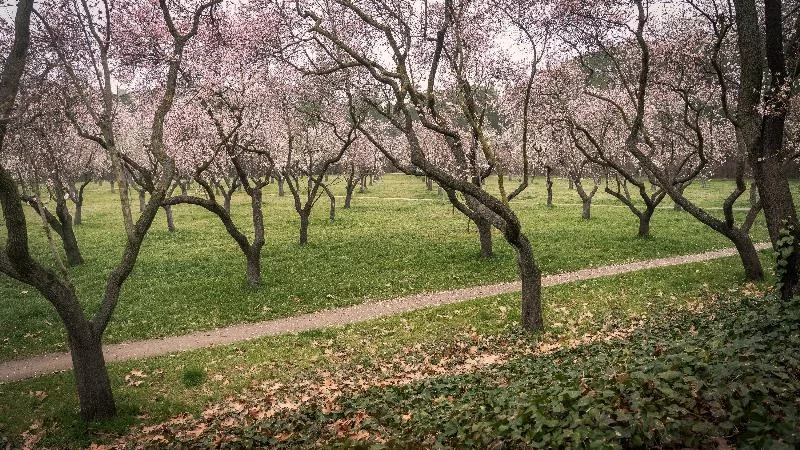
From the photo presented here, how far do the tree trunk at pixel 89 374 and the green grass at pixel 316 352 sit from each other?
0.41 metres

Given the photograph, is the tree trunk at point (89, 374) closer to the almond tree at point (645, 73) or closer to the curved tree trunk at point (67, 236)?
the almond tree at point (645, 73)

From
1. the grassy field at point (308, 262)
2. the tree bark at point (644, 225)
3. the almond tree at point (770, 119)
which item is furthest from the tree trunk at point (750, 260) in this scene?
the tree bark at point (644, 225)

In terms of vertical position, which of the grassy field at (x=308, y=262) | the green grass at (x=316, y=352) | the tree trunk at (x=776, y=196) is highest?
the tree trunk at (x=776, y=196)

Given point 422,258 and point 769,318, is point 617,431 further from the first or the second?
point 422,258

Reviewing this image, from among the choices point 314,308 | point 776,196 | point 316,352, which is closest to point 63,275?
point 316,352

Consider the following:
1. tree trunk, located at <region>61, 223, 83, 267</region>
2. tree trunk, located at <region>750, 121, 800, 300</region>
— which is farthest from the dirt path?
tree trunk, located at <region>61, 223, 83, 267</region>

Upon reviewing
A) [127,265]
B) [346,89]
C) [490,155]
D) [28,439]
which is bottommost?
[28,439]

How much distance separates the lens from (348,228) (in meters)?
39.5

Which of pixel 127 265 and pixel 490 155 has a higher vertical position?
pixel 490 155

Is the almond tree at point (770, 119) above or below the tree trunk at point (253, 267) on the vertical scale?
above

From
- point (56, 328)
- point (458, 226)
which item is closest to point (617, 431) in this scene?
point (56, 328)

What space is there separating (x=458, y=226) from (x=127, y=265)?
28675mm

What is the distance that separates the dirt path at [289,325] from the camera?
1705 centimetres

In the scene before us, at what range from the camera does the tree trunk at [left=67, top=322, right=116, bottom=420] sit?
12508 mm
